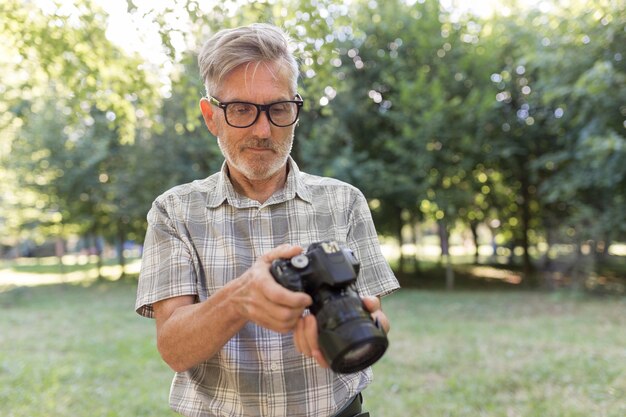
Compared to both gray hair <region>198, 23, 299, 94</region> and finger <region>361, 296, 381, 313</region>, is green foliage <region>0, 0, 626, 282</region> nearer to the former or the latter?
gray hair <region>198, 23, 299, 94</region>

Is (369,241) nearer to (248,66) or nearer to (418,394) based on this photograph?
(248,66)

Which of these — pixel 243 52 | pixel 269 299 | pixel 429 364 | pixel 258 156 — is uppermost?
pixel 243 52

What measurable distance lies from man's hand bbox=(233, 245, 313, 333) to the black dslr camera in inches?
0.9

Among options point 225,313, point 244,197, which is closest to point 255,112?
point 244,197

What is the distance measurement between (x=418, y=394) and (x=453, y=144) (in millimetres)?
10038

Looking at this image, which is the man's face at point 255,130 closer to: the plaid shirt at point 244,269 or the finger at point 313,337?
the plaid shirt at point 244,269

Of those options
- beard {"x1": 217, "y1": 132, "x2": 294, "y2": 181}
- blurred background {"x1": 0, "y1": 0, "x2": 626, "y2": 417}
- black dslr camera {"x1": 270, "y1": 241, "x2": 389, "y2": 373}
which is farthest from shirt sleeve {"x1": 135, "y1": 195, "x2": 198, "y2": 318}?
blurred background {"x1": 0, "y1": 0, "x2": 626, "y2": 417}

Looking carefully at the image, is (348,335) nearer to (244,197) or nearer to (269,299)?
(269,299)

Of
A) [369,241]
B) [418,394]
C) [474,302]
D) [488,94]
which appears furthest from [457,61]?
[369,241]

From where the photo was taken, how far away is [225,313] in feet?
4.31

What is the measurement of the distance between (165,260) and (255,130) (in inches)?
20.3

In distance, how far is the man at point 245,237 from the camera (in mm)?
1604

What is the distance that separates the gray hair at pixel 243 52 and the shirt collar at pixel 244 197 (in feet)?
1.04

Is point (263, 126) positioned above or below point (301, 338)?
above
